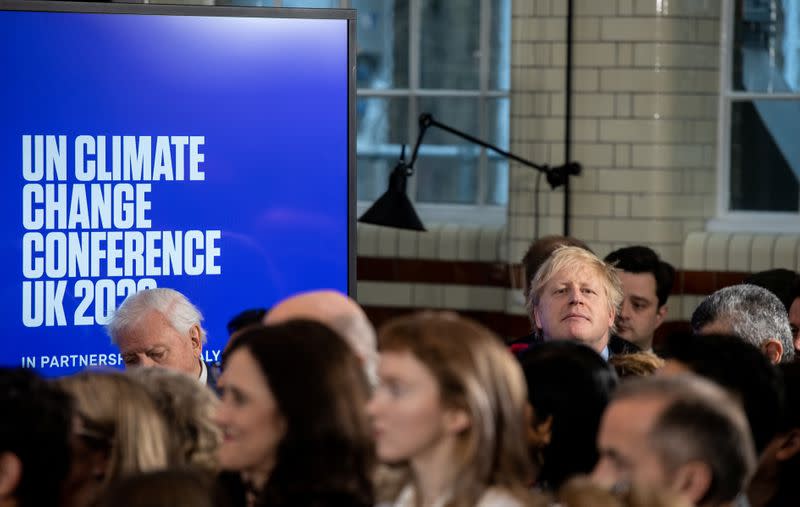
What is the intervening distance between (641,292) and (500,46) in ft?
12.5

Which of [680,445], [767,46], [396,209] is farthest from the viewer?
[767,46]

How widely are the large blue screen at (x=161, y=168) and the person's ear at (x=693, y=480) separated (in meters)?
2.81

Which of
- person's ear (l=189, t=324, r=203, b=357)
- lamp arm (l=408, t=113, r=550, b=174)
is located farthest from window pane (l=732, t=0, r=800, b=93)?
person's ear (l=189, t=324, r=203, b=357)

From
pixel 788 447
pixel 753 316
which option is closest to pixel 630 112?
pixel 753 316

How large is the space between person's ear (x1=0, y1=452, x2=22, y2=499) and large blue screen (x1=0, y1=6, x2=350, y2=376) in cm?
214

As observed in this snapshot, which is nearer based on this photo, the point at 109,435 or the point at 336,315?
the point at 109,435

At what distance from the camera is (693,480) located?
9.09 ft

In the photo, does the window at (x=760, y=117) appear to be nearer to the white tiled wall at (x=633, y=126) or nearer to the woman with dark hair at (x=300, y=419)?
the white tiled wall at (x=633, y=126)

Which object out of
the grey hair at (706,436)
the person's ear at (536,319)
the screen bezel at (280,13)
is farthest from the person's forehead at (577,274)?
the grey hair at (706,436)

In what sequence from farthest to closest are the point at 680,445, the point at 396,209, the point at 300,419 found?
1. the point at 396,209
2. the point at 300,419
3. the point at 680,445

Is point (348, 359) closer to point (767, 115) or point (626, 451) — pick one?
point (626, 451)

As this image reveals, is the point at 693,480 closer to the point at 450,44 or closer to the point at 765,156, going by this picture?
the point at 765,156

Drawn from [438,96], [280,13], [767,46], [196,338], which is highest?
[767,46]

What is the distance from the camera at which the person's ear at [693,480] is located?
2.76m
